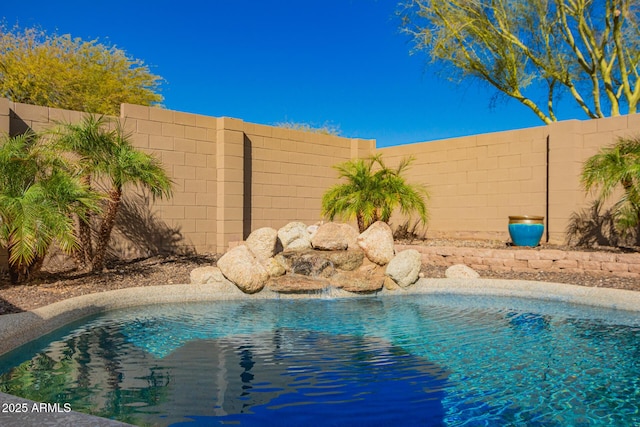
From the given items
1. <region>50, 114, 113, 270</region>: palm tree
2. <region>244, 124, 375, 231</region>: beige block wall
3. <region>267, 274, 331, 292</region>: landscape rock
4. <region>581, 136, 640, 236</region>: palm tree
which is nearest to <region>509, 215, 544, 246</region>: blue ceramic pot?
<region>581, 136, 640, 236</region>: palm tree

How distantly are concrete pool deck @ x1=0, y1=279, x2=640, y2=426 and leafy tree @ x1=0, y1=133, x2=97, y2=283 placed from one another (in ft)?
3.21

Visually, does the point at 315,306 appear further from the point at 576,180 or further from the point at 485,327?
the point at 576,180

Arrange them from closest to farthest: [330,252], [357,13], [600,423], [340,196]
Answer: [600,423]
[330,252]
[340,196]
[357,13]

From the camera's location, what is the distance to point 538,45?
58.4 feet

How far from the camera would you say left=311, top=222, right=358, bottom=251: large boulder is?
28.4 ft

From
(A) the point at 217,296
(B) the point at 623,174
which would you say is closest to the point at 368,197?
(A) the point at 217,296

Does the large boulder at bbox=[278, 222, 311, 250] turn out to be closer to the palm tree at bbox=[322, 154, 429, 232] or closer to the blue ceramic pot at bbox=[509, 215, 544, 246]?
the palm tree at bbox=[322, 154, 429, 232]

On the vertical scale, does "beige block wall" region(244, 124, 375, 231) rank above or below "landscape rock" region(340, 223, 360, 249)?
above

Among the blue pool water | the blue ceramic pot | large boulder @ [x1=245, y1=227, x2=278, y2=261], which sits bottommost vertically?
A: the blue pool water

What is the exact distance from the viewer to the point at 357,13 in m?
17.1

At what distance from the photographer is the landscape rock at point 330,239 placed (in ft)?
28.4

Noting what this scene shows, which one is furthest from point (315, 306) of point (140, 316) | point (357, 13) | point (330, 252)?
point (357, 13)

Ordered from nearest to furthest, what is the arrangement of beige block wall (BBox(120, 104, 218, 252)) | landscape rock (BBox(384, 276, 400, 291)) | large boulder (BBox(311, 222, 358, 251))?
landscape rock (BBox(384, 276, 400, 291)), large boulder (BBox(311, 222, 358, 251)), beige block wall (BBox(120, 104, 218, 252))

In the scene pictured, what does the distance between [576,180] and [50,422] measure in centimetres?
1028
